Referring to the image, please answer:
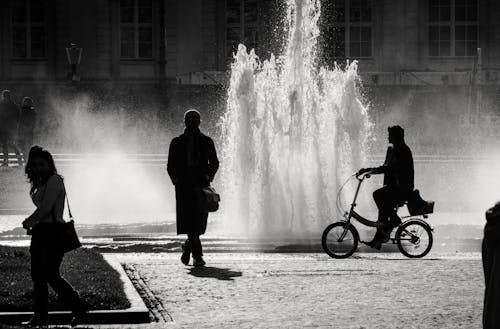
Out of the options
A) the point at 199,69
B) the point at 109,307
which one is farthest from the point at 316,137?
the point at 199,69

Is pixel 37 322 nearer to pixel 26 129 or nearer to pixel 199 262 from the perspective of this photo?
pixel 199 262

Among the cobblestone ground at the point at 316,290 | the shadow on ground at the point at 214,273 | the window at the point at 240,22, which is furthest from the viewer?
the window at the point at 240,22

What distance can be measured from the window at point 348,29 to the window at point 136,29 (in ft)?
20.1

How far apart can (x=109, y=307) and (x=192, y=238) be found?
3.92 m

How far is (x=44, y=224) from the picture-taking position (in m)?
10.1

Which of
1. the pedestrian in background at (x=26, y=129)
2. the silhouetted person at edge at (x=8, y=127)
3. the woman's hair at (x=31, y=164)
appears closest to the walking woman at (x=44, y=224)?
the woman's hair at (x=31, y=164)

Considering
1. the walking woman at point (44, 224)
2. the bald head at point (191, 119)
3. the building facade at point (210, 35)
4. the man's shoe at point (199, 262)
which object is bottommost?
the man's shoe at point (199, 262)

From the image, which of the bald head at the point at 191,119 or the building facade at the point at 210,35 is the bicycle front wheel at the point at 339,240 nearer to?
the bald head at the point at 191,119

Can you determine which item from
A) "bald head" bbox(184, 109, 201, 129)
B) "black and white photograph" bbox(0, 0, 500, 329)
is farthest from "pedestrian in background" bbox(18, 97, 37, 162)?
"bald head" bbox(184, 109, 201, 129)

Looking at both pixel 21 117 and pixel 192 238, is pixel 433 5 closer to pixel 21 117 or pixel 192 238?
pixel 21 117

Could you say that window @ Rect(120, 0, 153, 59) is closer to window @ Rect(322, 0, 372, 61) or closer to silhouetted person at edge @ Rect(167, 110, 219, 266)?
window @ Rect(322, 0, 372, 61)

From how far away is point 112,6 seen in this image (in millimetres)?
48688

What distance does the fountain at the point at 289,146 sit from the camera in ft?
65.4

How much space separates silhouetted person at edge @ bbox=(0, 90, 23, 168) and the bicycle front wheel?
15.1m
